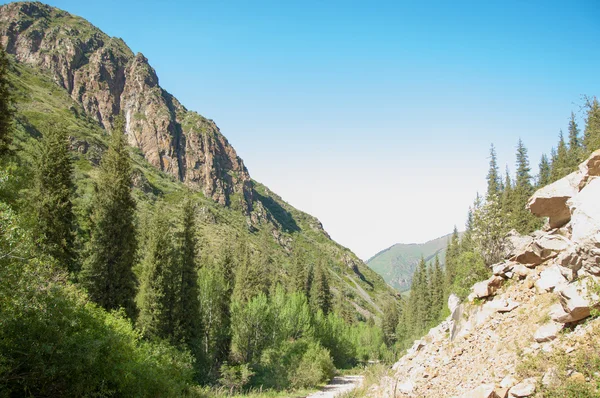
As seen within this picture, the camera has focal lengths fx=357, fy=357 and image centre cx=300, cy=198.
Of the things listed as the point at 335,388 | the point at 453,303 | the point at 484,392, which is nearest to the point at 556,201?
the point at 484,392

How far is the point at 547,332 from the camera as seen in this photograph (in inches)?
475

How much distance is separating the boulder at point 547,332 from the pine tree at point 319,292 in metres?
62.0

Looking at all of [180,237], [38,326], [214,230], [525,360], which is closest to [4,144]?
[38,326]

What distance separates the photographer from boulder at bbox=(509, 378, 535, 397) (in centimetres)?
1073

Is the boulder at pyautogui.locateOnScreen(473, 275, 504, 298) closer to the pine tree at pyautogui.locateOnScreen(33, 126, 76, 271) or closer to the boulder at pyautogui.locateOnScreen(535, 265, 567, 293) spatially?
the boulder at pyautogui.locateOnScreen(535, 265, 567, 293)

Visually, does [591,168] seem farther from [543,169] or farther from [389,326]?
[389,326]

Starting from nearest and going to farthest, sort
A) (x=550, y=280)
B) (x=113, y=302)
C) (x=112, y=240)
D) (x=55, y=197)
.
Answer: (x=550, y=280) → (x=55, y=197) → (x=113, y=302) → (x=112, y=240)

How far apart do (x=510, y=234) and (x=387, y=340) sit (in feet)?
301

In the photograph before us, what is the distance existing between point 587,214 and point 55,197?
26.5 m

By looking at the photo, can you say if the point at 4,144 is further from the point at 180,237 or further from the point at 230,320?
the point at 230,320

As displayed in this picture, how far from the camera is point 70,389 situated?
12531mm

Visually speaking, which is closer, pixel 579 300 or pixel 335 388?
pixel 579 300

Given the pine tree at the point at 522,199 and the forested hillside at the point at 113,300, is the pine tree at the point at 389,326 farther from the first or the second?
the pine tree at the point at 522,199

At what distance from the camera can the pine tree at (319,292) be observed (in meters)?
74.1
